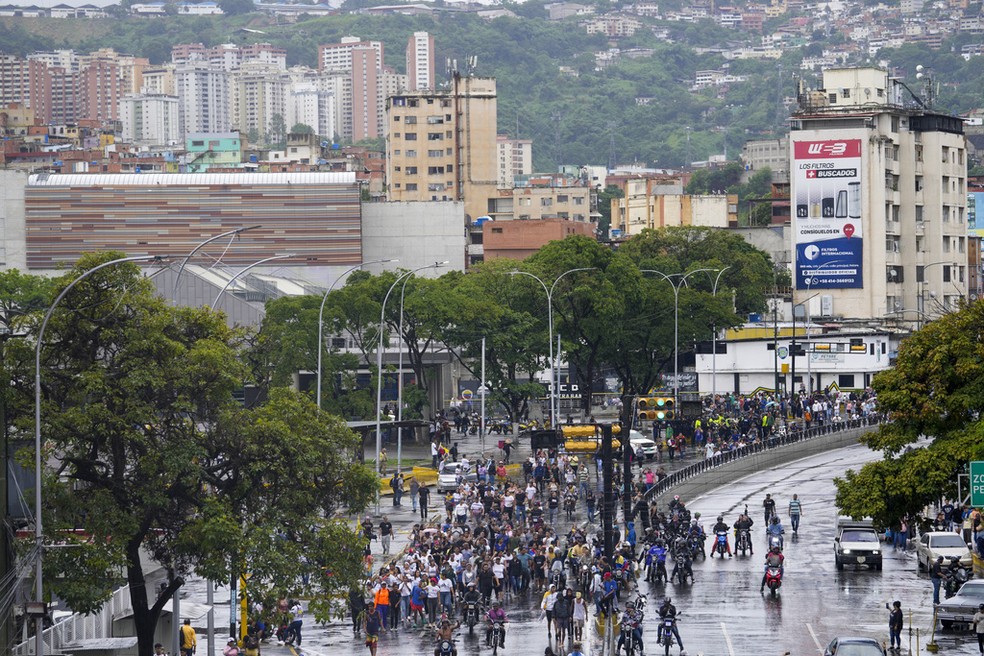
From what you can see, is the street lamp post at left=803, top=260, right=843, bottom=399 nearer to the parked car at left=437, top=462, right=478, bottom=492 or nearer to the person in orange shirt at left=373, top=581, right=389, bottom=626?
the parked car at left=437, top=462, right=478, bottom=492

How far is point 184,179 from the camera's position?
509ft

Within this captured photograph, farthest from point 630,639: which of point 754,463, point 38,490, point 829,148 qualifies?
point 829,148

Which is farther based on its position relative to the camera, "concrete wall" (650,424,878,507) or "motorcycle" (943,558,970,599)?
"concrete wall" (650,424,878,507)

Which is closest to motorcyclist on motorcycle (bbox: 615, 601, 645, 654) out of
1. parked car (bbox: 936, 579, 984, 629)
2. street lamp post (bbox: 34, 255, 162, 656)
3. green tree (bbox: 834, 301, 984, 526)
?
green tree (bbox: 834, 301, 984, 526)

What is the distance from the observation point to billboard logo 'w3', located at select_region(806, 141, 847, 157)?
403 feet

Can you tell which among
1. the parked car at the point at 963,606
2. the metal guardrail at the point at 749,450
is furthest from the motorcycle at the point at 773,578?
the metal guardrail at the point at 749,450

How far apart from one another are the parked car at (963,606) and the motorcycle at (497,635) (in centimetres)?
1001

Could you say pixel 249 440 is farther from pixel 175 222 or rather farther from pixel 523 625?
pixel 175 222

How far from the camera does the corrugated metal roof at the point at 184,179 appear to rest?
504 feet

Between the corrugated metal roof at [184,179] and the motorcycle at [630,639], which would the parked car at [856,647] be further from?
the corrugated metal roof at [184,179]

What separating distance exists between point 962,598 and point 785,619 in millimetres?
4703

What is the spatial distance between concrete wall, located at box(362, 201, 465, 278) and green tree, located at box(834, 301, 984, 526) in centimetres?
11153

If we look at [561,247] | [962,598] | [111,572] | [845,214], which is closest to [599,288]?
[561,247]

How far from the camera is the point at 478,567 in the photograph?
48.6 m
